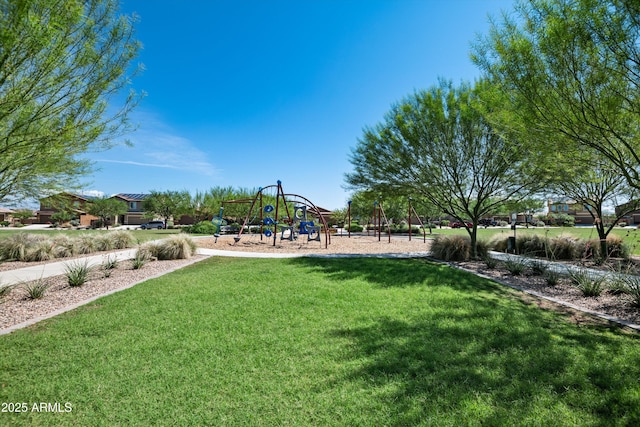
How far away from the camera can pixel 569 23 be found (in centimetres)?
444

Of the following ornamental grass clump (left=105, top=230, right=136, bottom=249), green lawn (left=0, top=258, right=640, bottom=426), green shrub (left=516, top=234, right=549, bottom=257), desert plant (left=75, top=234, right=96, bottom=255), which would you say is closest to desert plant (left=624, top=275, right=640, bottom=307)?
green lawn (left=0, top=258, right=640, bottom=426)

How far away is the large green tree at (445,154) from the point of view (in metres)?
10.2

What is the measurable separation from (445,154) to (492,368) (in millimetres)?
8922

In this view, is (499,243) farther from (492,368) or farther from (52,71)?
(52,71)

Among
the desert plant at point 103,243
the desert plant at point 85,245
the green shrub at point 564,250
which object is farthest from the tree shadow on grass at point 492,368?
the desert plant at point 103,243

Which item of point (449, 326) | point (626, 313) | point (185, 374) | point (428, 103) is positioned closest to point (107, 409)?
point (185, 374)

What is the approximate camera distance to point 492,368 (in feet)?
10.6

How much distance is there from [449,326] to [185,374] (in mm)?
3598

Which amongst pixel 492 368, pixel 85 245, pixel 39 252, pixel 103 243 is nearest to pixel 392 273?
pixel 492 368

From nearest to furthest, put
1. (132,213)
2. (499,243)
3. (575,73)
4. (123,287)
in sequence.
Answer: (575,73), (123,287), (499,243), (132,213)

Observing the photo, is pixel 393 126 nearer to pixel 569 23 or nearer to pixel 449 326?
pixel 569 23

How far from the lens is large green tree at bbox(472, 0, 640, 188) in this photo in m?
4.25

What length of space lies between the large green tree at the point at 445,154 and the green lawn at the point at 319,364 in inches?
240

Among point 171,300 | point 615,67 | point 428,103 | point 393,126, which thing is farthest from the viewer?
point 393,126
